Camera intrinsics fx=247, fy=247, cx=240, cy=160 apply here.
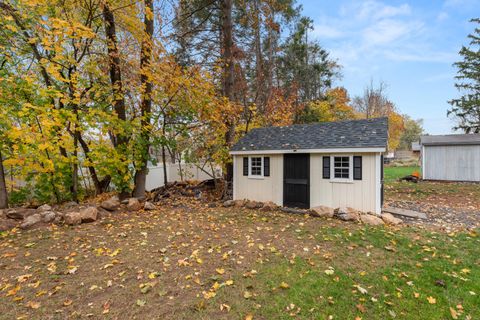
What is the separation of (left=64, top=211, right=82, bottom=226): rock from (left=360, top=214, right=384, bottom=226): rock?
7183mm

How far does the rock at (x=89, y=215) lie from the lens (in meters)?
Answer: 6.13

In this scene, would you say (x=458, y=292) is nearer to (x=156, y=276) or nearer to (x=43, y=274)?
(x=156, y=276)

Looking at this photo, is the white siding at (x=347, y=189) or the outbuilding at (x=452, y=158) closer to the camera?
the white siding at (x=347, y=189)

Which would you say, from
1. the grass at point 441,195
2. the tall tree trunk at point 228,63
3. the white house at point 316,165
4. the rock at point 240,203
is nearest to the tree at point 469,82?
the grass at point 441,195

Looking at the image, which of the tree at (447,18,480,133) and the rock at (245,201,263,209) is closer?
the rock at (245,201,263,209)

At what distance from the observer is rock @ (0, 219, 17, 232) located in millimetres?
5453

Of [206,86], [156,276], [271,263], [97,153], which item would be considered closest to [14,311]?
[156,276]

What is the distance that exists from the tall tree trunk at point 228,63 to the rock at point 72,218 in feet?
20.0

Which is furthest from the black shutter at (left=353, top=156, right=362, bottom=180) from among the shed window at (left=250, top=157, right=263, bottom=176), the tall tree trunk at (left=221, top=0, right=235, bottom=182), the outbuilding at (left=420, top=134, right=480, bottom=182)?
the outbuilding at (left=420, top=134, right=480, bottom=182)

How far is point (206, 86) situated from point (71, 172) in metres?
5.69

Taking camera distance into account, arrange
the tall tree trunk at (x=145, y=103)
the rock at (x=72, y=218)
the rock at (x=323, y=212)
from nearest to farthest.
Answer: the rock at (x=72, y=218) → the rock at (x=323, y=212) → the tall tree trunk at (x=145, y=103)

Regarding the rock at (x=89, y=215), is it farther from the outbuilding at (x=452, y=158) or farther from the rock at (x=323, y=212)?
the outbuilding at (x=452, y=158)

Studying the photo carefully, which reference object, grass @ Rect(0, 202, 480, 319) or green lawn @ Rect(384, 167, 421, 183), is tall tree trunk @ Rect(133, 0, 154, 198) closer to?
grass @ Rect(0, 202, 480, 319)

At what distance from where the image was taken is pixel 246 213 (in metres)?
7.66
